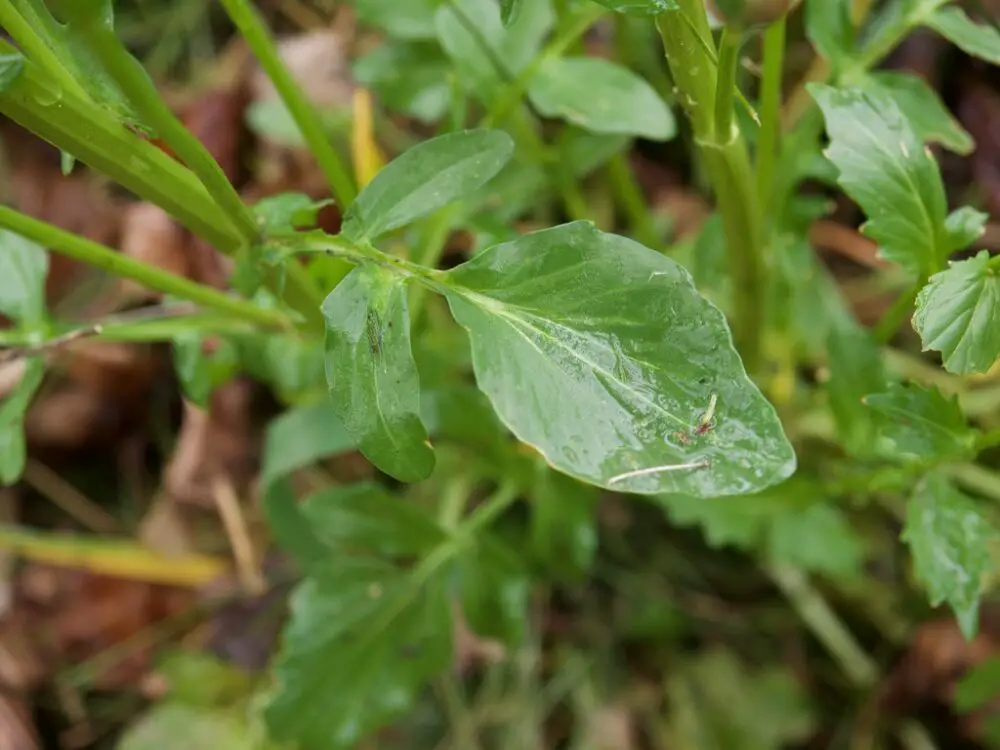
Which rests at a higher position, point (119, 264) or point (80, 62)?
point (80, 62)

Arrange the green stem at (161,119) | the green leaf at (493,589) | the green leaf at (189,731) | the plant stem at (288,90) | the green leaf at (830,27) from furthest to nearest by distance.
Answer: the green leaf at (189,731), the green leaf at (493,589), the green leaf at (830,27), the plant stem at (288,90), the green stem at (161,119)

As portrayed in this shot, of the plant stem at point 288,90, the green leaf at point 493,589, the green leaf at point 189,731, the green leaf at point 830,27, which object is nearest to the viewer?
the plant stem at point 288,90

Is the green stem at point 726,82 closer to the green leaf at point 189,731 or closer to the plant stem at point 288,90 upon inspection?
the plant stem at point 288,90

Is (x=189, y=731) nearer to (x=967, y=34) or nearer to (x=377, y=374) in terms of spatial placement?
(x=377, y=374)

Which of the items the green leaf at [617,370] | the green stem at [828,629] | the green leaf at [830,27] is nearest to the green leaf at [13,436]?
the green leaf at [617,370]

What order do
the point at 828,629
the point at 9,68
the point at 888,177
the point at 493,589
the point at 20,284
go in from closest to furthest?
the point at 9,68, the point at 888,177, the point at 20,284, the point at 493,589, the point at 828,629

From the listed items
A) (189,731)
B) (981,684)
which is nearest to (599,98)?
(981,684)

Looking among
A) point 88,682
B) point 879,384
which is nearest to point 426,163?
point 879,384
